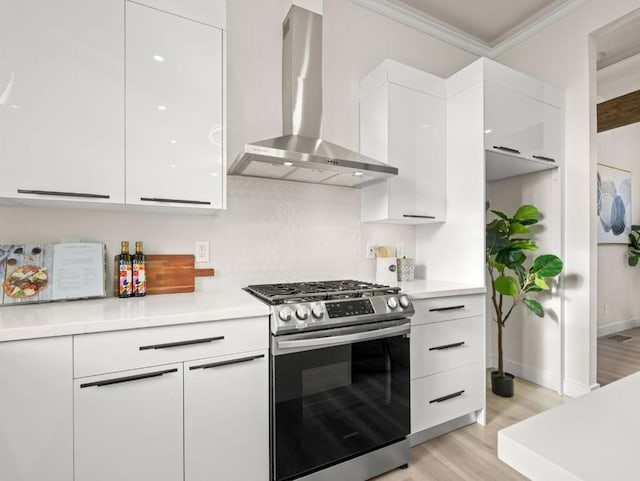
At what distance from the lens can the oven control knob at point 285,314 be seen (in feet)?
4.86

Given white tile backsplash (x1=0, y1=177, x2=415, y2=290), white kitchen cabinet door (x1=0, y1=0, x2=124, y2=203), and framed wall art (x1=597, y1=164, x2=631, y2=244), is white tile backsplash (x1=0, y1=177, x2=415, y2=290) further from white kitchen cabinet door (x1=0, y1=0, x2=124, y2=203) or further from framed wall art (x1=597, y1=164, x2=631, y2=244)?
framed wall art (x1=597, y1=164, x2=631, y2=244)

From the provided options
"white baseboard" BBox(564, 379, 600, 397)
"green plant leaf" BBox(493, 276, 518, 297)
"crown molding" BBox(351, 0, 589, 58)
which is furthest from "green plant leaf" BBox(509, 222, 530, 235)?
"crown molding" BBox(351, 0, 589, 58)

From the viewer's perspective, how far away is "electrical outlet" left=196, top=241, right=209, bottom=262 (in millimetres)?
2025

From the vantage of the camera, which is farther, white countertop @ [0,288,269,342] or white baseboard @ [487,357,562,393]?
white baseboard @ [487,357,562,393]

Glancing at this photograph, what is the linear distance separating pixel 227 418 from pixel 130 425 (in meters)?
0.37

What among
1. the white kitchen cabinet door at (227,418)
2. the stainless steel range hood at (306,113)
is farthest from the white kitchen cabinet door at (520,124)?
the white kitchen cabinet door at (227,418)

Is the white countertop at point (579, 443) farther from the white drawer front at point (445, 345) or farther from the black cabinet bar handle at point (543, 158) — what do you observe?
the black cabinet bar handle at point (543, 158)

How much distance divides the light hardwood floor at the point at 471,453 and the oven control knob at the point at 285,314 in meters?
1.06

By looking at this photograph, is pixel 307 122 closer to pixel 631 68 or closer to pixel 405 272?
pixel 405 272

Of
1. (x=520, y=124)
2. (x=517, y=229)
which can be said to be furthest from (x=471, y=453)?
(x=520, y=124)

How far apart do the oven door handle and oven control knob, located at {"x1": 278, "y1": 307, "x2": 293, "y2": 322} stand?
101mm

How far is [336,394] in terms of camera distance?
5.33 feet

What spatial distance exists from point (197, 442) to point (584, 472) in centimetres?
138

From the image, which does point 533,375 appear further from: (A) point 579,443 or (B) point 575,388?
(A) point 579,443
